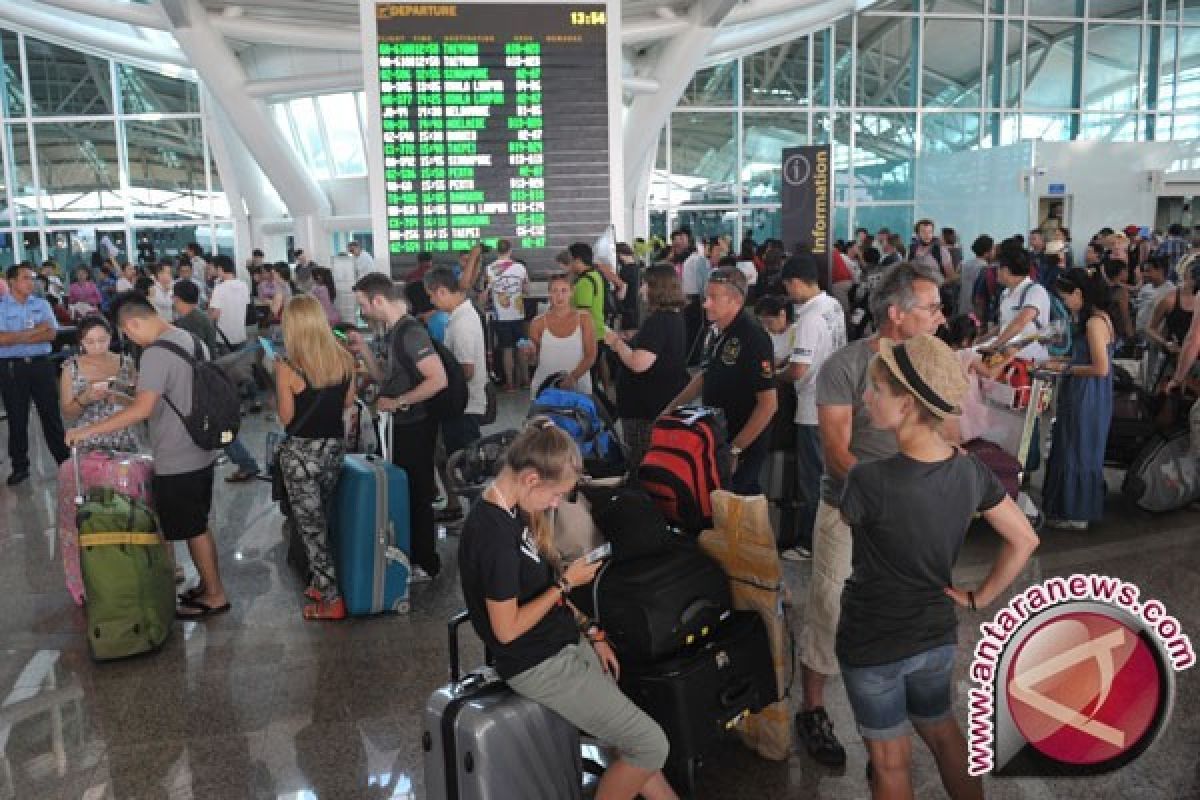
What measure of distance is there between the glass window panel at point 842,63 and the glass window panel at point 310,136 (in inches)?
469

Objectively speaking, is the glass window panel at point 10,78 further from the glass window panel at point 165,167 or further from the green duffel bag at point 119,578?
the green duffel bag at point 119,578

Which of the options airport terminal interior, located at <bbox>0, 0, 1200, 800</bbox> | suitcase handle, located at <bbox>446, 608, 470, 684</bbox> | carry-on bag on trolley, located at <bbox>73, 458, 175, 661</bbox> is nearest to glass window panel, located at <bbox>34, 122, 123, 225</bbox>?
airport terminal interior, located at <bbox>0, 0, 1200, 800</bbox>

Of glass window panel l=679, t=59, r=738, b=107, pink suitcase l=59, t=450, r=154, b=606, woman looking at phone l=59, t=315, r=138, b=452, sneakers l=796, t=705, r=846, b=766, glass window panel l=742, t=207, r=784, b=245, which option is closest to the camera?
sneakers l=796, t=705, r=846, b=766

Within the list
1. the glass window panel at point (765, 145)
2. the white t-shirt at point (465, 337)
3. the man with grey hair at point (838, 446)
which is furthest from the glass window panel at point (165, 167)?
the man with grey hair at point (838, 446)

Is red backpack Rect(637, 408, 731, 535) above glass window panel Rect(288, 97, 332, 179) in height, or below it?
below

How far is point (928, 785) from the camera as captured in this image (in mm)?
3168

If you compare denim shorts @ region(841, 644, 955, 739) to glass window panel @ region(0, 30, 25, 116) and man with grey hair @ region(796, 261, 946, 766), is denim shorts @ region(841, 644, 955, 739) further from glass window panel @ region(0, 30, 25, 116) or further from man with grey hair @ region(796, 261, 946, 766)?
glass window panel @ region(0, 30, 25, 116)

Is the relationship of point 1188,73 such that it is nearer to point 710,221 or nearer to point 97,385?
point 710,221

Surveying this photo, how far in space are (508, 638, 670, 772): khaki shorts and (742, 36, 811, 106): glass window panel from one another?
20.4m

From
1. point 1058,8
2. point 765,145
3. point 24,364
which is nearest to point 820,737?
point 24,364

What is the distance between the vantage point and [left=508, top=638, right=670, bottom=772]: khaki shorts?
2561 millimetres

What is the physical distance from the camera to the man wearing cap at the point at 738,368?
4.41 metres

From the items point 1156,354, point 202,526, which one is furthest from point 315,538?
point 1156,354

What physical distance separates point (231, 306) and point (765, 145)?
1468cm
